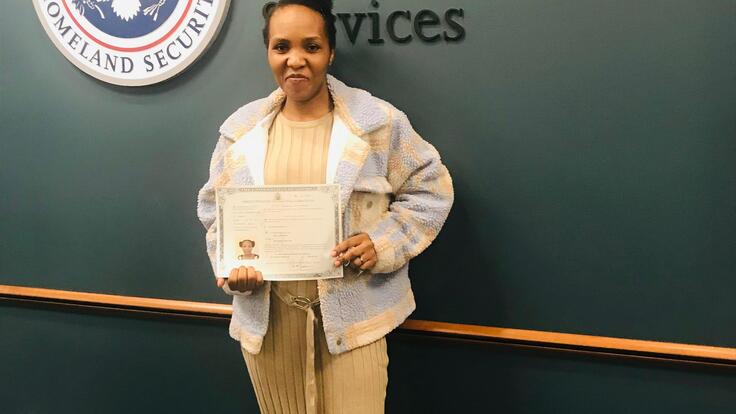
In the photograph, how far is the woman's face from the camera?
1278mm

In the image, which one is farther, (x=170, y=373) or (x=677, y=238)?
(x=170, y=373)

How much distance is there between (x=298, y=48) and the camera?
129cm

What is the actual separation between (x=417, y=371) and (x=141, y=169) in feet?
3.03

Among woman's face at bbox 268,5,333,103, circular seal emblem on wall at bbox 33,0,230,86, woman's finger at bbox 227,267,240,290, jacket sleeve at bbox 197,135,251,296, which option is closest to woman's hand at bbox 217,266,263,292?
woman's finger at bbox 227,267,240,290

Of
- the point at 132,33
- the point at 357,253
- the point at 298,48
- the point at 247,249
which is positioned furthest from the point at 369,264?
the point at 132,33

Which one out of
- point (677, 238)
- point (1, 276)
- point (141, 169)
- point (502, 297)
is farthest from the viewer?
point (1, 276)

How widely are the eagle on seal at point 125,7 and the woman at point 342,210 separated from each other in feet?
1.62

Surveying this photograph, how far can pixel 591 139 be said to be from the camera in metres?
1.41

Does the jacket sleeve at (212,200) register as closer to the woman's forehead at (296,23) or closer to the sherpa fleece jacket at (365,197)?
the sherpa fleece jacket at (365,197)

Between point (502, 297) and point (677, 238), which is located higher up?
point (677, 238)

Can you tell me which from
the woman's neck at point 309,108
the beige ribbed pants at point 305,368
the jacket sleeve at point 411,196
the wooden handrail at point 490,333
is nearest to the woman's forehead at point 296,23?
the woman's neck at point 309,108

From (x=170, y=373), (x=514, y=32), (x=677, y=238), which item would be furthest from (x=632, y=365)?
(x=170, y=373)

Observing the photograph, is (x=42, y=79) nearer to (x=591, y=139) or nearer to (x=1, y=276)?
(x=1, y=276)

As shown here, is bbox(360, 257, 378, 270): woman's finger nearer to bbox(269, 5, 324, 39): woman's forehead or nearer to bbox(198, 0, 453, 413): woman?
bbox(198, 0, 453, 413): woman
